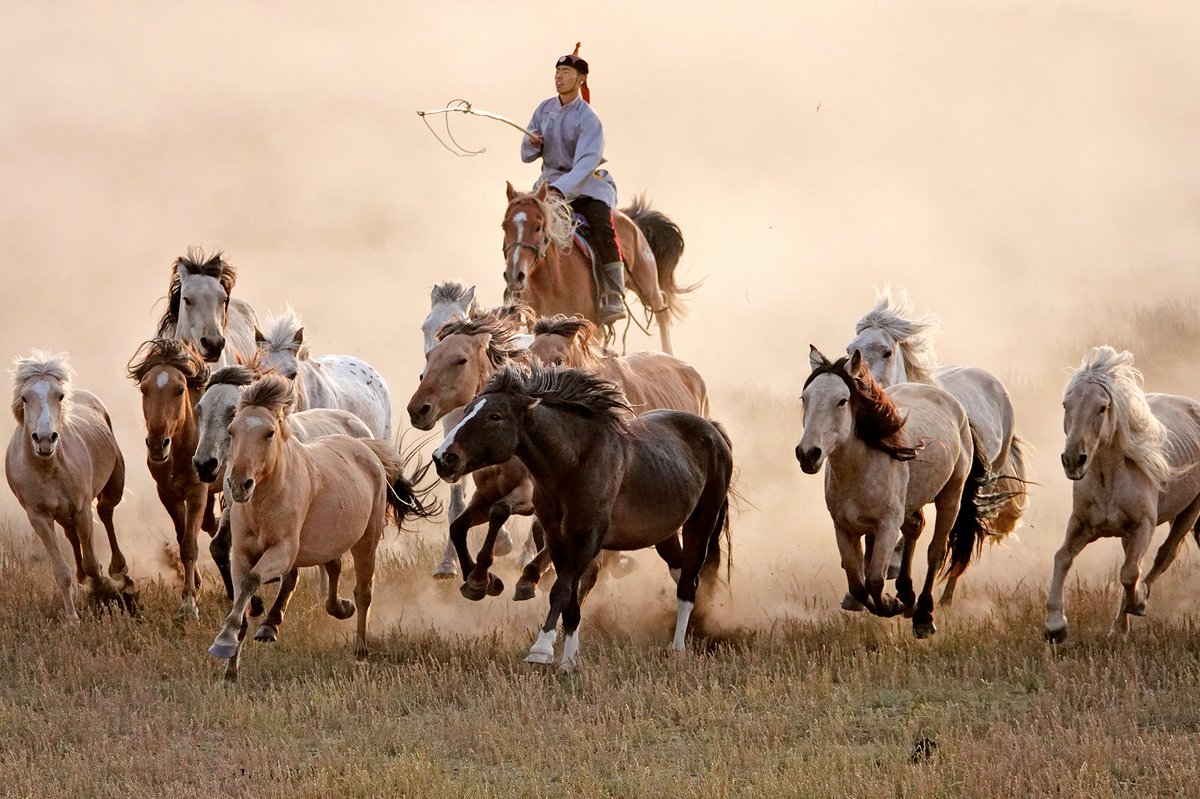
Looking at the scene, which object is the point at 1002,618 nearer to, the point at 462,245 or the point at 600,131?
the point at 600,131

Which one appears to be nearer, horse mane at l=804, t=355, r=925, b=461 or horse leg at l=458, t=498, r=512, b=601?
horse mane at l=804, t=355, r=925, b=461

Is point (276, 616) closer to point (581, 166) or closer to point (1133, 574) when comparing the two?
point (1133, 574)

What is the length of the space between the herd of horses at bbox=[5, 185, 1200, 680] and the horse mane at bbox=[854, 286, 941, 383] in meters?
0.02

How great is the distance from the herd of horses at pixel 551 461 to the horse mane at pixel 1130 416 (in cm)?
1

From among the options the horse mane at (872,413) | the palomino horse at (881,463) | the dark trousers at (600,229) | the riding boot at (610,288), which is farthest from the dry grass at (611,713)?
the dark trousers at (600,229)

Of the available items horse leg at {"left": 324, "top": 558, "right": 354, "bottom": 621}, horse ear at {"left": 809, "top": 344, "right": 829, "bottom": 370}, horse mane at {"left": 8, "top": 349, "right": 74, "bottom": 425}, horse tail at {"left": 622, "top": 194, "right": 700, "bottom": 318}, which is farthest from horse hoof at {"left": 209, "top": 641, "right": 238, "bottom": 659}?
horse tail at {"left": 622, "top": 194, "right": 700, "bottom": 318}

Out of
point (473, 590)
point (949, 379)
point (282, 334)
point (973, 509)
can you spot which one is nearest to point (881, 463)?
point (973, 509)

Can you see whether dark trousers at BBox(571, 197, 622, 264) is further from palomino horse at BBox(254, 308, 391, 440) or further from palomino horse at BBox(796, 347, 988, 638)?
palomino horse at BBox(796, 347, 988, 638)

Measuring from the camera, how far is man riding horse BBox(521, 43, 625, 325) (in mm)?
12711

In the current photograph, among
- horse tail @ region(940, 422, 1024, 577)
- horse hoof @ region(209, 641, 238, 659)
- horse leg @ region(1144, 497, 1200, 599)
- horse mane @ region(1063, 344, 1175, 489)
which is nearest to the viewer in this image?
horse hoof @ region(209, 641, 238, 659)

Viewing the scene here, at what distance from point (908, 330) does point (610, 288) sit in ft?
10.4

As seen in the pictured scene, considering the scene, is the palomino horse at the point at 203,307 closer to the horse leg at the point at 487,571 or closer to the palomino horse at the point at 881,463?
the horse leg at the point at 487,571

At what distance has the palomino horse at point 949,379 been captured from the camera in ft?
33.2

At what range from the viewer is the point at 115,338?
24906mm
